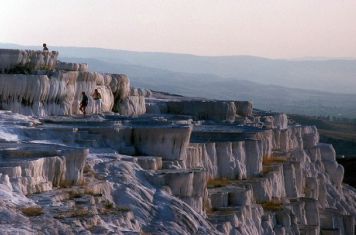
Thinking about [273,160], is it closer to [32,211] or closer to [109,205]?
[109,205]

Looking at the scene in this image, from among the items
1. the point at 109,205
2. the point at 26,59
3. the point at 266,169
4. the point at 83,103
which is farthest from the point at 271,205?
the point at 109,205

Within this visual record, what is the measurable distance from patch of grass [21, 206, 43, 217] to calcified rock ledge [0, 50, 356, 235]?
2 centimetres

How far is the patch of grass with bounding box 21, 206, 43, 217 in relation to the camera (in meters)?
16.5

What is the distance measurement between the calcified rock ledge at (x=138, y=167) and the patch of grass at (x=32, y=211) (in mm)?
21

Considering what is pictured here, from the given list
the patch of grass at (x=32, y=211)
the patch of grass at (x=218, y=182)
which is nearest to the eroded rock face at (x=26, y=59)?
the patch of grass at (x=218, y=182)

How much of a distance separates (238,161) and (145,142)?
7015 mm

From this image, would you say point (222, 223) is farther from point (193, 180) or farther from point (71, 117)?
point (71, 117)

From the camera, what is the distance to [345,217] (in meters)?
42.2

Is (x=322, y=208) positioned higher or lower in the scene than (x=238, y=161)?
lower

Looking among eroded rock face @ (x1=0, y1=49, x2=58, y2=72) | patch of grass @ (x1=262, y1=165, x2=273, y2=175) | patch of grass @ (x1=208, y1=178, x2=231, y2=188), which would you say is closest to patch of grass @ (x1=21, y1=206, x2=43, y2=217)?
patch of grass @ (x1=208, y1=178, x2=231, y2=188)

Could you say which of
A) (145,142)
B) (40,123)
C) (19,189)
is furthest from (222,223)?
(19,189)

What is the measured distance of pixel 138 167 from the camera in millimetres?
23312

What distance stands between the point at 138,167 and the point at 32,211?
6851mm

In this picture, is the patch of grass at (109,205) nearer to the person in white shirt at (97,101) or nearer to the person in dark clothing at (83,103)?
the person in dark clothing at (83,103)
